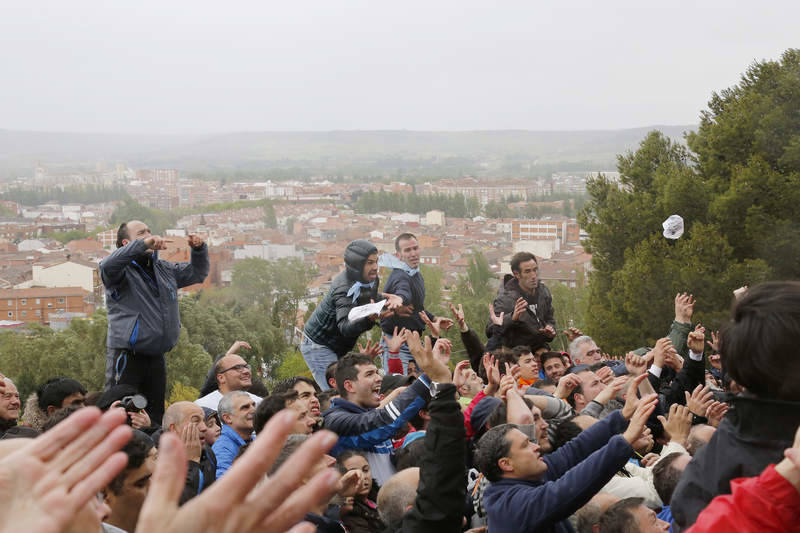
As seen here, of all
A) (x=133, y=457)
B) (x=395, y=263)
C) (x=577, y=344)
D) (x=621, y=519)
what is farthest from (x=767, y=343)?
(x=395, y=263)

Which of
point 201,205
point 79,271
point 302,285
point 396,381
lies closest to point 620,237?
point 396,381

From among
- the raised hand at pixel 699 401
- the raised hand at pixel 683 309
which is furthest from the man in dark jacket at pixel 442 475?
the raised hand at pixel 683 309

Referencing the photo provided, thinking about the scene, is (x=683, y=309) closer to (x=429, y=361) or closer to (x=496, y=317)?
(x=496, y=317)

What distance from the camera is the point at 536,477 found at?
3.19 metres

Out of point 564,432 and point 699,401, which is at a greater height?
point 699,401

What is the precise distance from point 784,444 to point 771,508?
0.38m

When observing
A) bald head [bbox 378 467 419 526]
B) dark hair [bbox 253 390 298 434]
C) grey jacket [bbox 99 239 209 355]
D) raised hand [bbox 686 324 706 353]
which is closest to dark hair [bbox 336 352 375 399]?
dark hair [bbox 253 390 298 434]

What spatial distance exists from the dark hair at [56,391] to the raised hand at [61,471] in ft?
13.4

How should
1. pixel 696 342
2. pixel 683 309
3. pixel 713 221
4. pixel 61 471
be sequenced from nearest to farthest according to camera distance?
pixel 61 471 < pixel 696 342 < pixel 683 309 < pixel 713 221

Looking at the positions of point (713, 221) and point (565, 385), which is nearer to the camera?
point (565, 385)

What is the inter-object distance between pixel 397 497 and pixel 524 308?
4237 mm

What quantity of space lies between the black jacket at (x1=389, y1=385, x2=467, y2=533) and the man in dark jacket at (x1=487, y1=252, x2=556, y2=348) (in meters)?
4.54

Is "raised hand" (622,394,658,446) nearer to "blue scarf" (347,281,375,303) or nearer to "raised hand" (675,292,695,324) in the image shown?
"raised hand" (675,292,695,324)

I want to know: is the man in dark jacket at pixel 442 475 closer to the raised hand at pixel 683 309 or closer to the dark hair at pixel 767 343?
the dark hair at pixel 767 343
